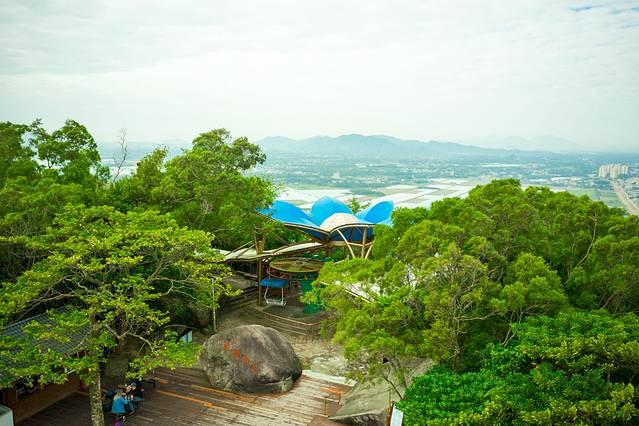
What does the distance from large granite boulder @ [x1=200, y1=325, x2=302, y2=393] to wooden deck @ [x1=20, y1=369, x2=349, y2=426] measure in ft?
0.92

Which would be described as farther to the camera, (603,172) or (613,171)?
(603,172)

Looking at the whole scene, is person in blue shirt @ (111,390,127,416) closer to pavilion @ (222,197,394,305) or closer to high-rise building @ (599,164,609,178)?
pavilion @ (222,197,394,305)

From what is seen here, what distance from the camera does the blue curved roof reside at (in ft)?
70.4

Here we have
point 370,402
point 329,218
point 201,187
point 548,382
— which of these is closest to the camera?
point 548,382

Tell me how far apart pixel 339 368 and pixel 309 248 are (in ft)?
23.4

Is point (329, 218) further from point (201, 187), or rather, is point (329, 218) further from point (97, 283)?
point (97, 283)

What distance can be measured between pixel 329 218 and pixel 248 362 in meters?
10.8

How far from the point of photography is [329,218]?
23.1 metres

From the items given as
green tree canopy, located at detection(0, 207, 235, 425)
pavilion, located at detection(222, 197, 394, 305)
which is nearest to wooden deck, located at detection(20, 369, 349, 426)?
green tree canopy, located at detection(0, 207, 235, 425)

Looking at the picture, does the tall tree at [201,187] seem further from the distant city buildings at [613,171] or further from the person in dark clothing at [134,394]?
the distant city buildings at [613,171]

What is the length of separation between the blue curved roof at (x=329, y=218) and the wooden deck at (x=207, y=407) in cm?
876

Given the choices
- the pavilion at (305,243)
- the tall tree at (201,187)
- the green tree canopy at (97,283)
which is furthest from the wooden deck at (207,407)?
the pavilion at (305,243)

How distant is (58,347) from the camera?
11648 mm

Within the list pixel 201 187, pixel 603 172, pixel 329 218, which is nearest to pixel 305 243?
pixel 329 218
